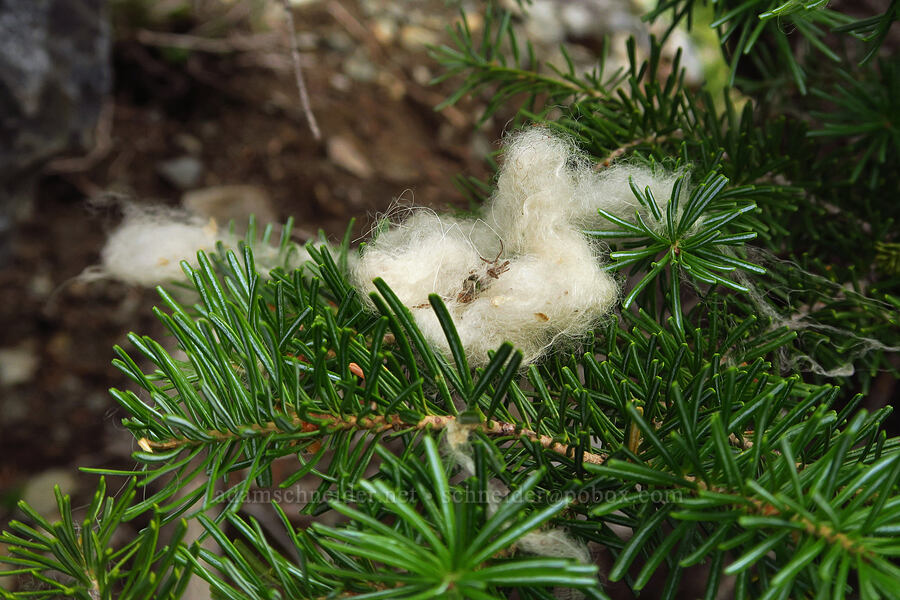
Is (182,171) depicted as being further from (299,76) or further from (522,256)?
(522,256)

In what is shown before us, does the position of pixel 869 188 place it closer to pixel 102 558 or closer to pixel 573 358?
pixel 573 358

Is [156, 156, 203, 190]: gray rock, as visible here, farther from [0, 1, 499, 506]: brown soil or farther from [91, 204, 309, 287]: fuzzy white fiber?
[91, 204, 309, 287]: fuzzy white fiber

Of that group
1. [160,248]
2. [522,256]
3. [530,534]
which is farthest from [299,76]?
[530,534]

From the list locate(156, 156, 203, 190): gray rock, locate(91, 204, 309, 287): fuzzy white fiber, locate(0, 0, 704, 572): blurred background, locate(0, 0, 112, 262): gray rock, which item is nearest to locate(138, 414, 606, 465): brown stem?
locate(91, 204, 309, 287): fuzzy white fiber

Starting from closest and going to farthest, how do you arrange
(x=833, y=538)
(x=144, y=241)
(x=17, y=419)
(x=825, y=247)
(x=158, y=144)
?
(x=833, y=538) → (x=825, y=247) → (x=144, y=241) → (x=17, y=419) → (x=158, y=144)

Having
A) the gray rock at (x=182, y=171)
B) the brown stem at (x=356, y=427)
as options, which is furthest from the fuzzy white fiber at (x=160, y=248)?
the gray rock at (x=182, y=171)

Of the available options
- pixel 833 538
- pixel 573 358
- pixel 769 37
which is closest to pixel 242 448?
pixel 573 358
